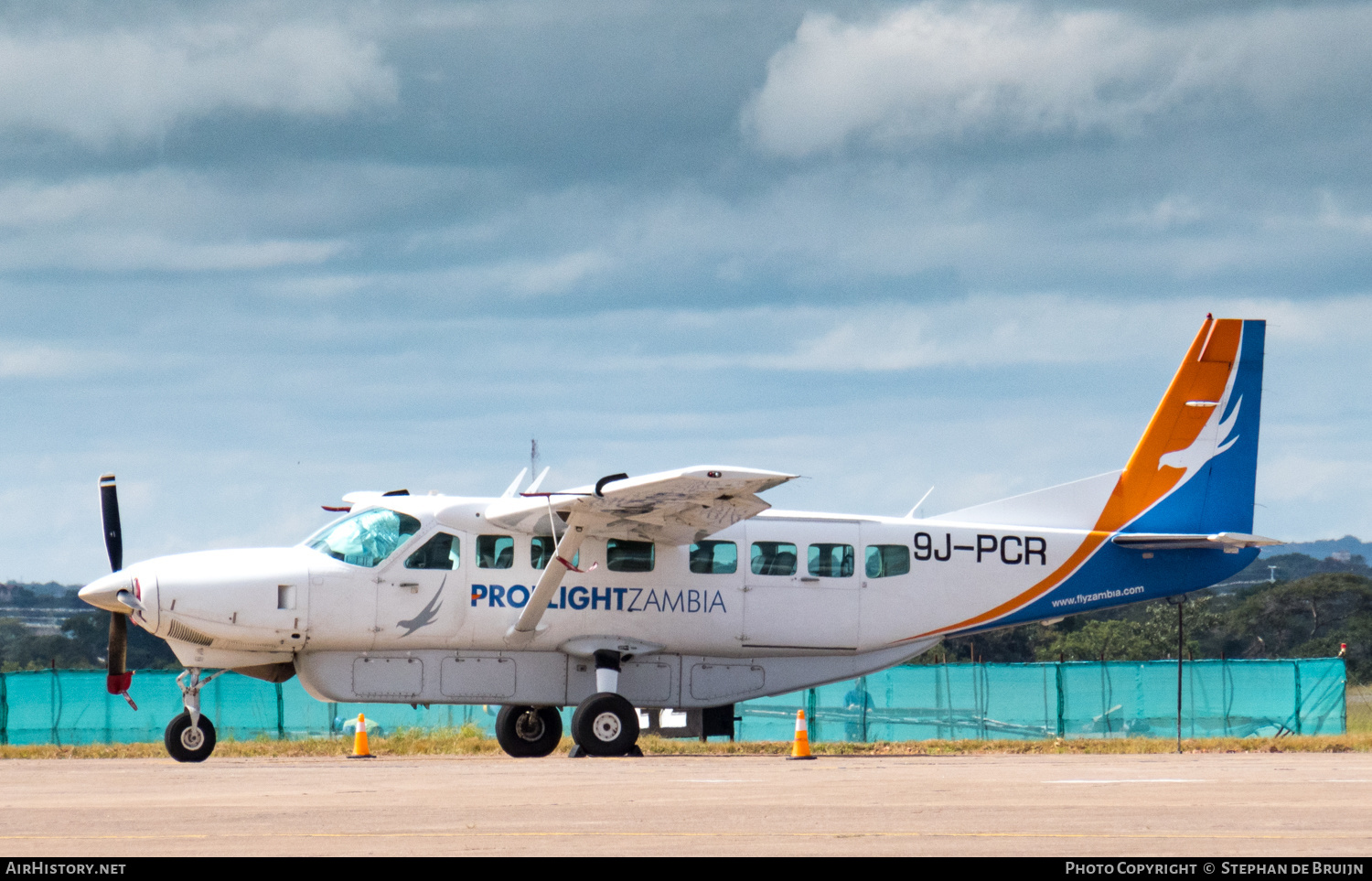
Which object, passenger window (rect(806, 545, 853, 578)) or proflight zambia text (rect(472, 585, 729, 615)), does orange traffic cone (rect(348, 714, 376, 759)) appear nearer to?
proflight zambia text (rect(472, 585, 729, 615))

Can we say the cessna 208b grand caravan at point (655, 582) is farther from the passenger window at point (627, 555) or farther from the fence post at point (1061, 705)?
the fence post at point (1061, 705)

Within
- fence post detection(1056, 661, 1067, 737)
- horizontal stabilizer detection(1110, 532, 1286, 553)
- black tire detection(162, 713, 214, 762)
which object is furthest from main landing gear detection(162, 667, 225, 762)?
fence post detection(1056, 661, 1067, 737)

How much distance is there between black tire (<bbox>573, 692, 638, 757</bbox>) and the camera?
19562 millimetres

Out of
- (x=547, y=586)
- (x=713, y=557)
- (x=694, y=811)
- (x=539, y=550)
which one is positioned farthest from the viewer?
(x=713, y=557)

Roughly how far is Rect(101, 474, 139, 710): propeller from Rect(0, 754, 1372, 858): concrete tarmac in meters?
2.66

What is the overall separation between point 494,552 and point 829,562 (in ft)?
14.4

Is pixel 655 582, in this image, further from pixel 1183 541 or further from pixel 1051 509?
pixel 1183 541

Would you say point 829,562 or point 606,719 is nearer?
point 606,719

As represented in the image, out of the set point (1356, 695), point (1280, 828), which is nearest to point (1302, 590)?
point (1356, 695)

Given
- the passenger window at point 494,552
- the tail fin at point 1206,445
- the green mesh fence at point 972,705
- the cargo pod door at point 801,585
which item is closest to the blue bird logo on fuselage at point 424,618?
the passenger window at point 494,552

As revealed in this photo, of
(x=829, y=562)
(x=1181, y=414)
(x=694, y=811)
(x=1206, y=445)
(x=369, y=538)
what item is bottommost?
(x=694, y=811)

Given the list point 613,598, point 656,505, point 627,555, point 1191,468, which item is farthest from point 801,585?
point 1191,468

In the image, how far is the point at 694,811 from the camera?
1095cm
